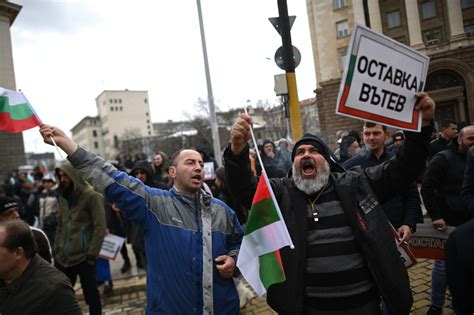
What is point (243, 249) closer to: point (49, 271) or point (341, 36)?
point (49, 271)

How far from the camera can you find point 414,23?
48.2 ft

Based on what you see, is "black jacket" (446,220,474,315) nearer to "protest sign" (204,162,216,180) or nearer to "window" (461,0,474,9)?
"protest sign" (204,162,216,180)

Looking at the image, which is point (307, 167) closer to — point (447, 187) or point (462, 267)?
point (462, 267)

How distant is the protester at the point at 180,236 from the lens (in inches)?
92.7

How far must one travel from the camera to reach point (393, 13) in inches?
631

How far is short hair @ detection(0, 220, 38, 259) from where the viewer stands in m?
2.14

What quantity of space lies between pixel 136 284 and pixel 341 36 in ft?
32.4

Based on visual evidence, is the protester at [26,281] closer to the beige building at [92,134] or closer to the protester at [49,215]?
the protester at [49,215]

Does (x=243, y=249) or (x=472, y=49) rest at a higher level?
(x=472, y=49)

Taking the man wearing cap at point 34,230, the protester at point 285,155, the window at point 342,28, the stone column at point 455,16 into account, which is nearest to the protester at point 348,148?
the protester at point 285,155

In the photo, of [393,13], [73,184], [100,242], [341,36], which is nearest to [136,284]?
[100,242]

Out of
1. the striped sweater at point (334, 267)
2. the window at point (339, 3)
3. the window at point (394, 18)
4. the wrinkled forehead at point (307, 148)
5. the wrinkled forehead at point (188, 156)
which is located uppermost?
the window at point (394, 18)

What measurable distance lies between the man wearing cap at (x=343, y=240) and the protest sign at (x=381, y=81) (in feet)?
0.38

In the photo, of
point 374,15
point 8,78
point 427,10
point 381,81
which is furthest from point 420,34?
point 381,81
